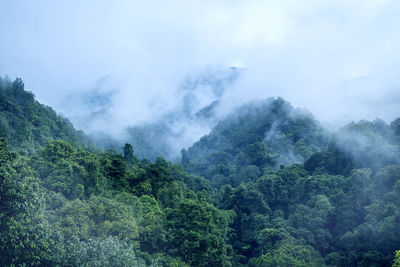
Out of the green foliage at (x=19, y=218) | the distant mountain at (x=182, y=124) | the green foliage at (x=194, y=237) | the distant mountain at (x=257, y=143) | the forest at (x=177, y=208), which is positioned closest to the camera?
the green foliage at (x=19, y=218)

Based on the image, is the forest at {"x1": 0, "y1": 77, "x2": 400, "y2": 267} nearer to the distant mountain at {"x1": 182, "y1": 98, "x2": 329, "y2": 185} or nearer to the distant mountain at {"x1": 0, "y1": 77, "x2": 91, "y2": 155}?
the distant mountain at {"x1": 0, "y1": 77, "x2": 91, "y2": 155}

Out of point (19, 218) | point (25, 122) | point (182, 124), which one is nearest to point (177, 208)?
point (19, 218)

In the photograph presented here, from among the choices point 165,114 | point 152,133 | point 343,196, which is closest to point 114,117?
point 152,133

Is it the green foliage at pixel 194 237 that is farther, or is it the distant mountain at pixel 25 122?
the distant mountain at pixel 25 122

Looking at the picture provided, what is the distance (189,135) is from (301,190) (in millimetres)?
82302

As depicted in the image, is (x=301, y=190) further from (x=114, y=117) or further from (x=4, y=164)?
(x=114, y=117)

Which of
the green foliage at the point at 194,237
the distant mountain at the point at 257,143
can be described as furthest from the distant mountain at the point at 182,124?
the green foliage at the point at 194,237

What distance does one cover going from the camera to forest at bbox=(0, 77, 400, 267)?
14.7 metres

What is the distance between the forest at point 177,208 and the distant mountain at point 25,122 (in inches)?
6.8

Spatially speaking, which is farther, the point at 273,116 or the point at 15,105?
the point at 273,116

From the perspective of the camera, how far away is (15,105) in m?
47.6

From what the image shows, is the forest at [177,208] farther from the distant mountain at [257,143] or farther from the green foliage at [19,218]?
the distant mountain at [257,143]

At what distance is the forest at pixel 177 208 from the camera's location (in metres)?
14.7

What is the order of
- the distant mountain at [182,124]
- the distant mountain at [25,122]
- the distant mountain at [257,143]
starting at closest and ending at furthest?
1. the distant mountain at [25,122]
2. the distant mountain at [257,143]
3. the distant mountain at [182,124]
